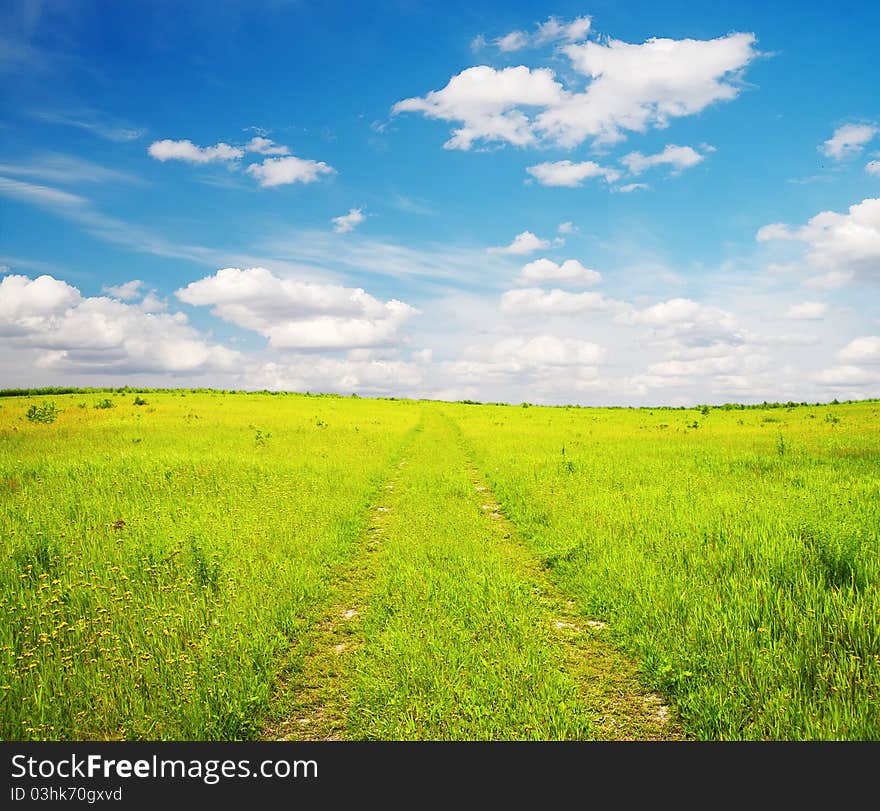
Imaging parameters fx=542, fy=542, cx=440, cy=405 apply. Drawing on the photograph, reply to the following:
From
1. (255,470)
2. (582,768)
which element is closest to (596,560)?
(582,768)

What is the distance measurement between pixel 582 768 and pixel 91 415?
3902cm

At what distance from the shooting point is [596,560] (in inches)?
360

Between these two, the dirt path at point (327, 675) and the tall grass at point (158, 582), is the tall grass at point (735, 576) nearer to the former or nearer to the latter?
the dirt path at point (327, 675)

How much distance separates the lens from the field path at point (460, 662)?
4879mm

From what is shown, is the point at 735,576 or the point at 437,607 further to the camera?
the point at 735,576

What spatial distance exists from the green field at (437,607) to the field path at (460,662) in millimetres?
31

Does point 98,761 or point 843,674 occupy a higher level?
point 843,674

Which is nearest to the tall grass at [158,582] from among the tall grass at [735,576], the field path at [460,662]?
the field path at [460,662]

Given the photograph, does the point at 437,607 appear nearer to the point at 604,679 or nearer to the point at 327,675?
the point at 327,675

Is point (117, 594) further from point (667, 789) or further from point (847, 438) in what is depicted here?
point (847, 438)

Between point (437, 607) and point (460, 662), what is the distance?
1.53m

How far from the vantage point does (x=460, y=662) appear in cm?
592

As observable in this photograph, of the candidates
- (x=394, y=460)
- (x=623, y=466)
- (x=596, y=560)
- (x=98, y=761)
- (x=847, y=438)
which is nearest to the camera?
(x=98, y=761)

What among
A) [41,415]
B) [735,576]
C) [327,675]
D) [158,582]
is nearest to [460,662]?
[327,675]
